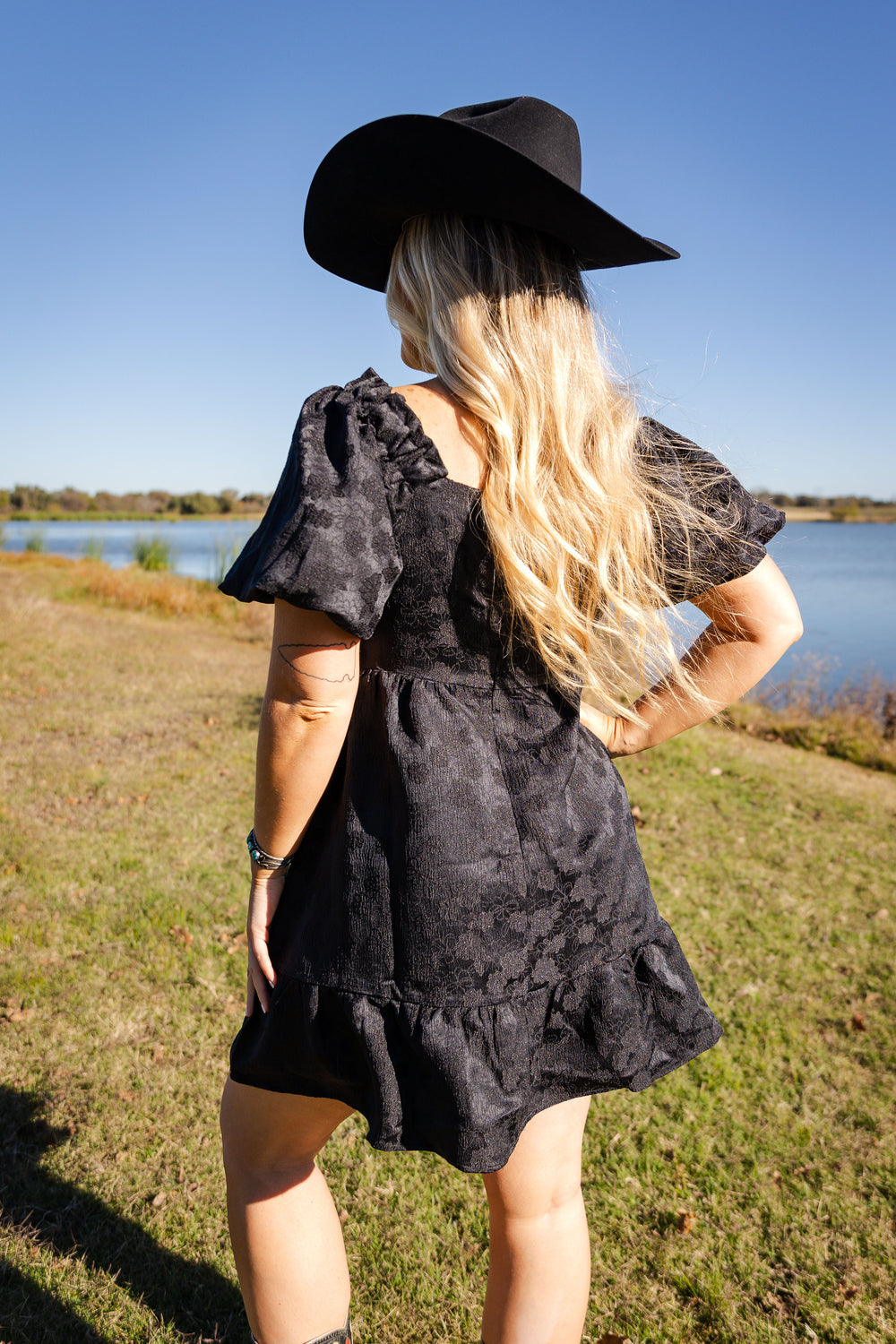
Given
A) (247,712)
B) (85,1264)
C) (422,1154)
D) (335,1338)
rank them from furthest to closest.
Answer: (247,712), (422,1154), (85,1264), (335,1338)

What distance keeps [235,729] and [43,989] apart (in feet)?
13.1

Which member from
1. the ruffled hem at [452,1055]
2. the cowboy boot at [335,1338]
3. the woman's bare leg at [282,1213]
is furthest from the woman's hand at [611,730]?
the cowboy boot at [335,1338]

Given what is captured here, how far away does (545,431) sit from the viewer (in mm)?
1220

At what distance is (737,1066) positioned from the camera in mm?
3100

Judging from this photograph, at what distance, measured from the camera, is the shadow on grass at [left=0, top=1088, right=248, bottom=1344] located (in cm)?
196

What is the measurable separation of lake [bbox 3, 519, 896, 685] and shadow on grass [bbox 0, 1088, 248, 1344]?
2.19 metres

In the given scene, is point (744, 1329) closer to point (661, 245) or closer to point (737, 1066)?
point (737, 1066)

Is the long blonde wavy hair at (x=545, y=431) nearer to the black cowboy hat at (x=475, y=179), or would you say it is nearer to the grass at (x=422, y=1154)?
the black cowboy hat at (x=475, y=179)

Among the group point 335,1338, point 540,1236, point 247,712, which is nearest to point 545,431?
point 540,1236

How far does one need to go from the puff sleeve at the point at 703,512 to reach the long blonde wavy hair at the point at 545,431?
0.04ft

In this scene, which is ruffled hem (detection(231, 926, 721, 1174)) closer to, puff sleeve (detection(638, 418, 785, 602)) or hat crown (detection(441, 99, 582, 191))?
puff sleeve (detection(638, 418, 785, 602))

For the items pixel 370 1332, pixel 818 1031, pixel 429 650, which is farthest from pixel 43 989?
pixel 818 1031

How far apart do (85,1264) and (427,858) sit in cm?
181

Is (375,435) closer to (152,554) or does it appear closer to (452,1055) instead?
(452,1055)
